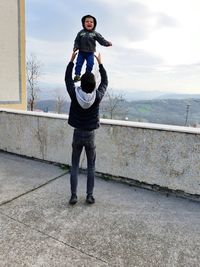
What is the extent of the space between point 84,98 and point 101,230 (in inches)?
58.8

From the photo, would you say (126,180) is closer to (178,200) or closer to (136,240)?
(178,200)

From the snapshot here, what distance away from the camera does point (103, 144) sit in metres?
4.16

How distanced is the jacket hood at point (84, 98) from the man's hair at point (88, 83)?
1.8 inches

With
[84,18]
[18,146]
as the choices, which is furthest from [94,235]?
[18,146]

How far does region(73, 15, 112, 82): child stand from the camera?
3.13m

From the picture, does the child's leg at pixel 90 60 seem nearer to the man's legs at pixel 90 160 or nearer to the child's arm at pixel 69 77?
the child's arm at pixel 69 77

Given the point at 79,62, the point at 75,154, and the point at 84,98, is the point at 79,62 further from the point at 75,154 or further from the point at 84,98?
the point at 75,154

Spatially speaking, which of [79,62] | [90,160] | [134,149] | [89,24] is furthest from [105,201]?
[89,24]

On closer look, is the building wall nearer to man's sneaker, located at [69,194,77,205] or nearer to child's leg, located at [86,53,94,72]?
child's leg, located at [86,53,94,72]

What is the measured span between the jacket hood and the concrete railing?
1093 mm

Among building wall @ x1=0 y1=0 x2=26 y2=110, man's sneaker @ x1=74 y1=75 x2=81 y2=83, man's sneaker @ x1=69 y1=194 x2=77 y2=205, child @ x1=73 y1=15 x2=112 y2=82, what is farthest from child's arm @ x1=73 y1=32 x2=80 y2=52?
building wall @ x1=0 y1=0 x2=26 y2=110

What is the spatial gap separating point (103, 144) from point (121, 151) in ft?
1.12

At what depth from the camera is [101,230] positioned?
270 cm

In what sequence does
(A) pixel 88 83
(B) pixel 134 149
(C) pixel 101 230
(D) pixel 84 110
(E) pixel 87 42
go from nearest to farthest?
(C) pixel 101 230, (A) pixel 88 83, (D) pixel 84 110, (E) pixel 87 42, (B) pixel 134 149
